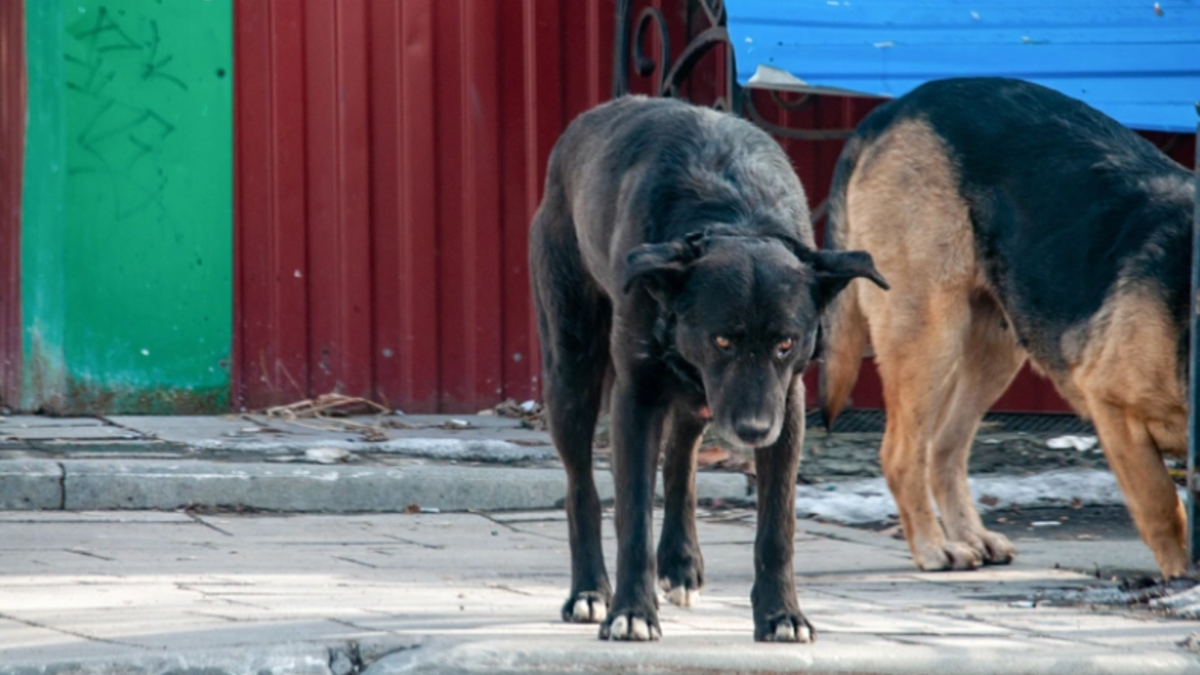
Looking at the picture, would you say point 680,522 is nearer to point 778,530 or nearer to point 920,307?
point 778,530

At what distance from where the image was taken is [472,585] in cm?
526

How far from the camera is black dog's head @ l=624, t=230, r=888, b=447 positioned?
13.1 feet

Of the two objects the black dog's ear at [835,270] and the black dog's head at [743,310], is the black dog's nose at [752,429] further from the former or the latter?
the black dog's ear at [835,270]

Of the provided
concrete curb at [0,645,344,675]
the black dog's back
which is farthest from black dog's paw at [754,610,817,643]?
concrete curb at [0,645,344,675]

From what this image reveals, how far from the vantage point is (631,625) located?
406 cm

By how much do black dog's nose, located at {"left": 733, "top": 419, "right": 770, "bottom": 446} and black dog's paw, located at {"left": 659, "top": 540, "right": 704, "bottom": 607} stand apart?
1.05 meters

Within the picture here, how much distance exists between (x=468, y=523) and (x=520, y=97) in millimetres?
3107

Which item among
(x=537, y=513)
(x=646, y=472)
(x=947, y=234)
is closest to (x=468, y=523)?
(x=537, y=513)

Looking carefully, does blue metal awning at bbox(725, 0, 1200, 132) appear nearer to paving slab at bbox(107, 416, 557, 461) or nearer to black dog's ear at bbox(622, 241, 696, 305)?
paving slab at bbox(107, 416, 557, 461)

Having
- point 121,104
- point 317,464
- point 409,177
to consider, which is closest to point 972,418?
point 317,464

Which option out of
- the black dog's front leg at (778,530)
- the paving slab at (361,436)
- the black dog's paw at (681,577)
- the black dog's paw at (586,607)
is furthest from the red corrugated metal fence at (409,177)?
the black dog's front leg at (778,530)

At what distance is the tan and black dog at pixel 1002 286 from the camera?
5.70 m

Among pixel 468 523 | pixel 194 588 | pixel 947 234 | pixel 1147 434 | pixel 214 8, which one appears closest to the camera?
pixel 194 588

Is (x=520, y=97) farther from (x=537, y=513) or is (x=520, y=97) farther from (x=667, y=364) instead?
(x=667, y=364)
